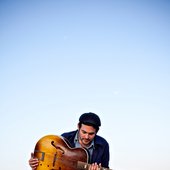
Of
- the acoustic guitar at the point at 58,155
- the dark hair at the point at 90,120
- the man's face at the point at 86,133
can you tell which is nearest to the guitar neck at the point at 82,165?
the acoustic guitar at the point at 58,155

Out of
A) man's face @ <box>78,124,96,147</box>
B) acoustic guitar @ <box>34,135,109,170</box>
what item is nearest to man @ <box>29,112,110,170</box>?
man's face @ <box>78,124,96,147</box>

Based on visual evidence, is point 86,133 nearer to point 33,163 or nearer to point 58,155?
point 58,155

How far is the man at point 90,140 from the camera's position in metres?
5.58

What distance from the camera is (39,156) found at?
5258 millimetres

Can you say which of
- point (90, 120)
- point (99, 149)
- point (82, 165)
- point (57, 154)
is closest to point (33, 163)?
point (57, 154)

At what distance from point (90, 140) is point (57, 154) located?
2.84ft

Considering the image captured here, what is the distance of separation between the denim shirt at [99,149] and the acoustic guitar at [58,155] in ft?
1.72

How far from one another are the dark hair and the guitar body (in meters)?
0.62

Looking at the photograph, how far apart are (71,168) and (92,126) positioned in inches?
39.8

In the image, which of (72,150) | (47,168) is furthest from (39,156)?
(72,150)

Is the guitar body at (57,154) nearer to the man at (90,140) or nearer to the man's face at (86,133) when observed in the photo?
the man at (90,140)

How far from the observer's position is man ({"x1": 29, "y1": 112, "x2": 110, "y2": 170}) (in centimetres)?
558

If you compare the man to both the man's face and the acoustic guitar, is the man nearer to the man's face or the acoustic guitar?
the man's face

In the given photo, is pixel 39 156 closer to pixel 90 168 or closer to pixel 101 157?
pixel 90 168
